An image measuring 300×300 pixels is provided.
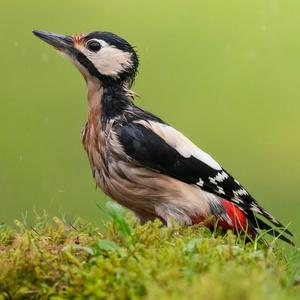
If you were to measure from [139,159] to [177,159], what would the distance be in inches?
8.8

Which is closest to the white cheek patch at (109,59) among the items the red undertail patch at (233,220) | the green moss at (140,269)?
the red undertail patch at (233,220)

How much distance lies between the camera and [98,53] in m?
4.01

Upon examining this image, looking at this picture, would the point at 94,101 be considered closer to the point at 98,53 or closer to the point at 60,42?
the point at 98,53

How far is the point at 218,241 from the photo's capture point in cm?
265

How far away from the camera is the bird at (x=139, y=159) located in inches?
149

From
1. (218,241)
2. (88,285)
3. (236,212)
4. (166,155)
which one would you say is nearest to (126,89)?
(166,155)

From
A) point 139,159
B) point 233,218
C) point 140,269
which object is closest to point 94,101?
point 139,159

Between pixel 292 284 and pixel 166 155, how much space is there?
1669mm

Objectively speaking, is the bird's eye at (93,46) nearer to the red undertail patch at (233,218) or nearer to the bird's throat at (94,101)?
the bird's throat at (94,101)

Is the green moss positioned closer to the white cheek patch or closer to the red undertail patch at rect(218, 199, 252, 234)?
the red undertail patch at rect(218, 199, 252, 234)

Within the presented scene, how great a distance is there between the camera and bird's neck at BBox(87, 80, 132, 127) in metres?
3.95

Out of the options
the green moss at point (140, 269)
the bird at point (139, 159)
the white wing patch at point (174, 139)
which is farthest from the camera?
the white wing patch at point (174, 139)

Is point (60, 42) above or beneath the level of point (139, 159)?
above

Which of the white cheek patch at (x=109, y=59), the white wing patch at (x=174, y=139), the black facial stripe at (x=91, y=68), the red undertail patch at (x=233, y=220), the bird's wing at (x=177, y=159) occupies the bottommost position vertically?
the red undertail patch at (x=233, y=220)
